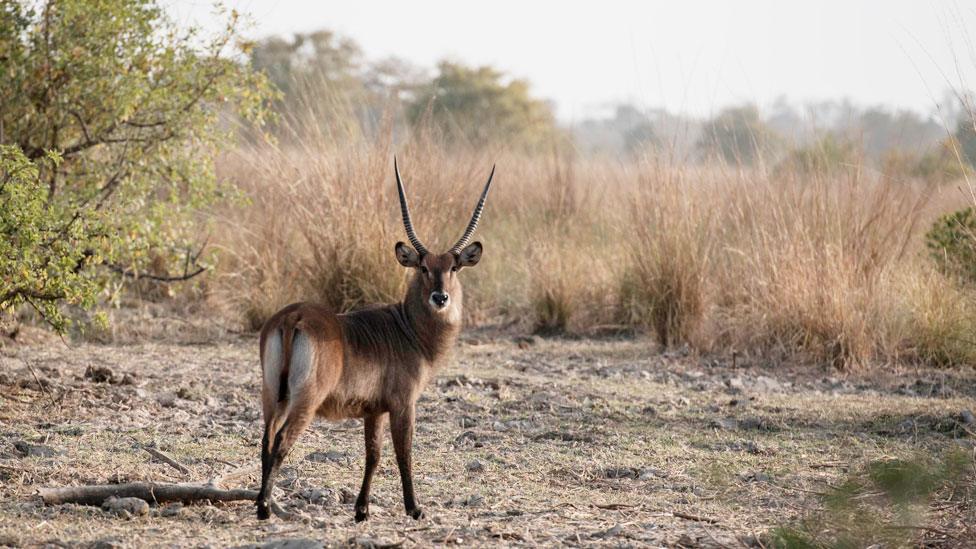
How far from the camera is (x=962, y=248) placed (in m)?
8.24

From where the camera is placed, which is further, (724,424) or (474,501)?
(724,424)

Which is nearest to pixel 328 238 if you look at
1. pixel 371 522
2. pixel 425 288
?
pixel 425 288

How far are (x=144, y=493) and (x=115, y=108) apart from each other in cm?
334

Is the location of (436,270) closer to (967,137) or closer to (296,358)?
(296,358)

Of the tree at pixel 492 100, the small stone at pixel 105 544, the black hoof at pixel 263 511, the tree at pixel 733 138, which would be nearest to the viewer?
the small stone at pixel 105 544

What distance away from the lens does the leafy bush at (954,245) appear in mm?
8016

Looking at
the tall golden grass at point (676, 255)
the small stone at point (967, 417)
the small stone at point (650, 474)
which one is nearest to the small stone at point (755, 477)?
the small stone at point (650, 474)

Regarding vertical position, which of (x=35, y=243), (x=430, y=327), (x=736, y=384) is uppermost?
(x=35, y=243)

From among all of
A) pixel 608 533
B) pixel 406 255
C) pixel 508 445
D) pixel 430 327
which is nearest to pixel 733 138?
pixel 508 445

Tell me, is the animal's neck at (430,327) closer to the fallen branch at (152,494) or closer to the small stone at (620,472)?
the fallen branch at (152,494)

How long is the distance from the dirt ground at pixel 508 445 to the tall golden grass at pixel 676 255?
351 millimetres

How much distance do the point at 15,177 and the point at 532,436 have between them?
9.31 feet

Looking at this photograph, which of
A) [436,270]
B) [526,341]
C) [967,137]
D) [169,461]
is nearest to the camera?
[436,270]

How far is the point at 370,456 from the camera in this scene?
4.34m
